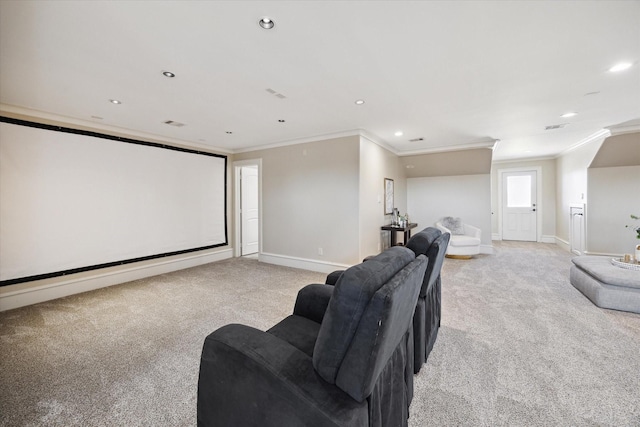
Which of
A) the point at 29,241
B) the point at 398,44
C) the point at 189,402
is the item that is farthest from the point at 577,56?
→ the point at 29,241

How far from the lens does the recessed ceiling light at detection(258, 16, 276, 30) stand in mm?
1727

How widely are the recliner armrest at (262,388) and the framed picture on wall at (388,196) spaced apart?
4653 millimetres

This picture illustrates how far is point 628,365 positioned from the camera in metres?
2.01

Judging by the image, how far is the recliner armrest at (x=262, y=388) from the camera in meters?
0.94

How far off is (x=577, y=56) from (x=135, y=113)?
4.73 m

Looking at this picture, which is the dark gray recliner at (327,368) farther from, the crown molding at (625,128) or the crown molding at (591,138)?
the crown molding at (591,138)

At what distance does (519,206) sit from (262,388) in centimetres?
887

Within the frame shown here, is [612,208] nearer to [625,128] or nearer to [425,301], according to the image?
[625,128]

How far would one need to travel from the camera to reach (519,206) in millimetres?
7586

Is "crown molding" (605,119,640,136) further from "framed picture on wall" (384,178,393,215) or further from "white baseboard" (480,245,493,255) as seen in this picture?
"framed picture on wall" (384,178,393,215)

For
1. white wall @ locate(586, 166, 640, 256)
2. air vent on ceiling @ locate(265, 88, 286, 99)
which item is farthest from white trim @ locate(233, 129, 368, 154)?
white wall @ locate(586, 166, 640, 256)

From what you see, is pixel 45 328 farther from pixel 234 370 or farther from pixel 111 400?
pixel 234 370

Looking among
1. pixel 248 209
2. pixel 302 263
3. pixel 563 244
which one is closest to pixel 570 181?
pixel 563 244

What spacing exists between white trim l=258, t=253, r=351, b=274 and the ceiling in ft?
7.72
